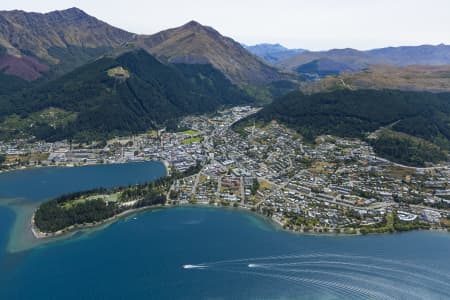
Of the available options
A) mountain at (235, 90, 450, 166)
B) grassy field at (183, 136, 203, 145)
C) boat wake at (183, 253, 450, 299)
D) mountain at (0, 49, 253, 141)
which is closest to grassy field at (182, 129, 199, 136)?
grassy field at (183, 136, 203, 145)

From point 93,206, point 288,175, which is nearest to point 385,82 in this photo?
point 288,175

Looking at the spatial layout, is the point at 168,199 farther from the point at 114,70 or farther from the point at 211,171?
the point at 114,70

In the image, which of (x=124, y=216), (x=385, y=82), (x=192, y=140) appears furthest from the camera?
(x=385, y=82)

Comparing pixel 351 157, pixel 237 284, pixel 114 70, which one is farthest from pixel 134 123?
pixel 237 284

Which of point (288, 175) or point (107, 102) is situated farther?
point (107, 102)

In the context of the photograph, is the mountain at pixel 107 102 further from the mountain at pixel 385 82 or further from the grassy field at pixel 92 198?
the mountain at pixel 385 82

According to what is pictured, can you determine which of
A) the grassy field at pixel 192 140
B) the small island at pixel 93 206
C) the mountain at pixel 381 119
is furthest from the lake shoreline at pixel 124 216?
the grassy field at pixel 192 140

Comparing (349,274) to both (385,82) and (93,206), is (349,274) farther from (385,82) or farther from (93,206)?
(385,82)
